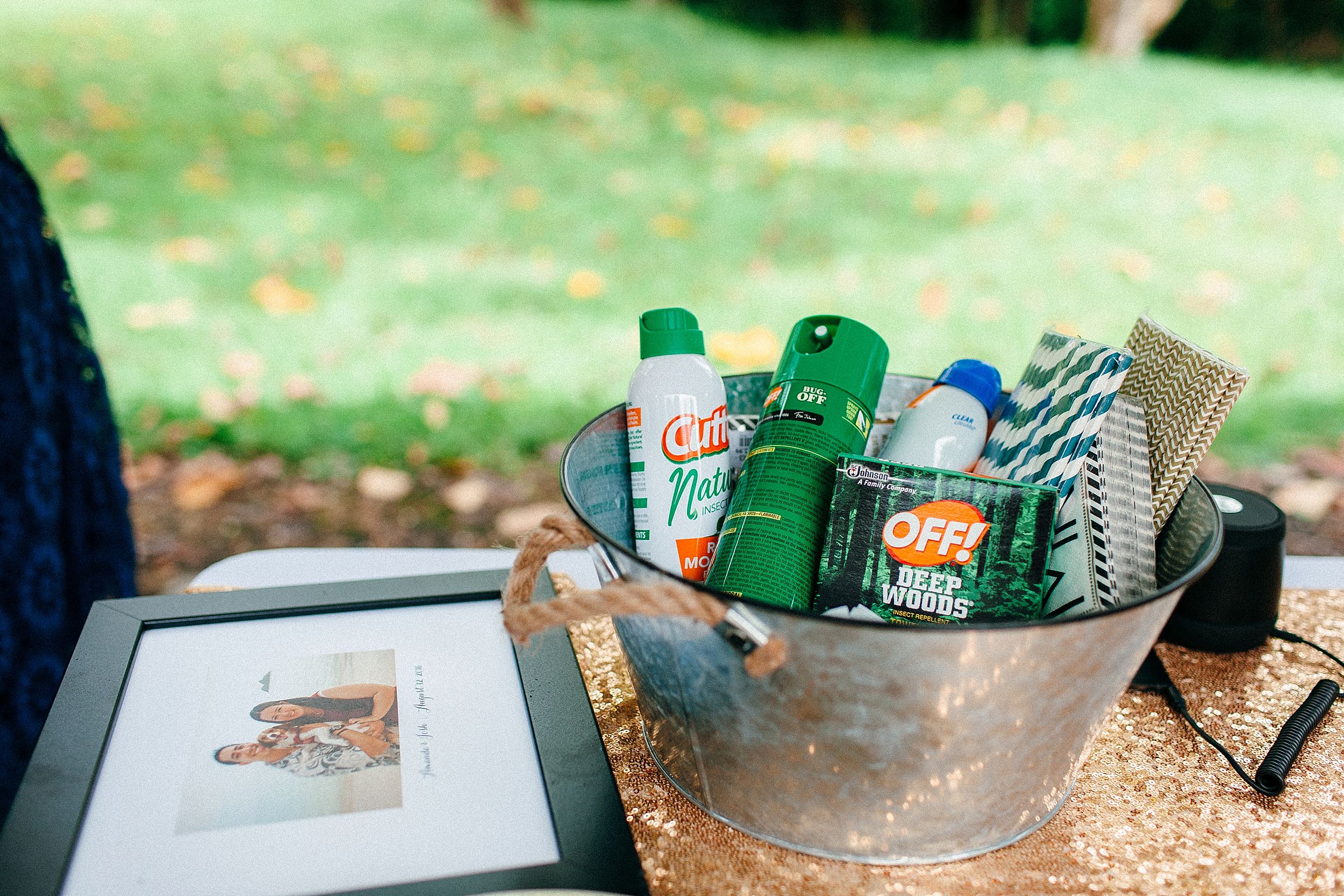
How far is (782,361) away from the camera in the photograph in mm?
668

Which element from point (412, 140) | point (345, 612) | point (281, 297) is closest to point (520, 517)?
point (281, 297)

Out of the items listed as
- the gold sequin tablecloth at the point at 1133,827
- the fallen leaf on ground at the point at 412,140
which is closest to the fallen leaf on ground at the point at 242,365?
the fallen leaf on ground at the point at 412,140

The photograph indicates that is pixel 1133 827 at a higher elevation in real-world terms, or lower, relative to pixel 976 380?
lower

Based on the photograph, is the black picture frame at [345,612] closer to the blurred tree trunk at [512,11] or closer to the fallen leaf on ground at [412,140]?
the fallen leaf on ground at [412,140]

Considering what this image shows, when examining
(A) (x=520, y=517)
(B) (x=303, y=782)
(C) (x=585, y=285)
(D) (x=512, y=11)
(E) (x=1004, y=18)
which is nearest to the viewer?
(B) (x=303, y=782)

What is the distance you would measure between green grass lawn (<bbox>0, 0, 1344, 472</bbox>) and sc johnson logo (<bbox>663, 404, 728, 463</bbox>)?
1.43 m

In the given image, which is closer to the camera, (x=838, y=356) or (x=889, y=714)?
(x=889, y=714)

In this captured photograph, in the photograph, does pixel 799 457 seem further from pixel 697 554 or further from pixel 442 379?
pixel 442 379

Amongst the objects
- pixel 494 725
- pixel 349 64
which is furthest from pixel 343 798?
pixel 349 64

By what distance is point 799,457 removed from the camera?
0.58 meters

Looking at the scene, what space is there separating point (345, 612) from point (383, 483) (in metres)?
1.27

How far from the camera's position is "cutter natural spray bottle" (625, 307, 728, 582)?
0.60m

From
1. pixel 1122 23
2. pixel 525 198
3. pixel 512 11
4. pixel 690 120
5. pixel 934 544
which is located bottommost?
pixel 934 544

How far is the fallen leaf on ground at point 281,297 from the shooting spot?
2379 millimetres
